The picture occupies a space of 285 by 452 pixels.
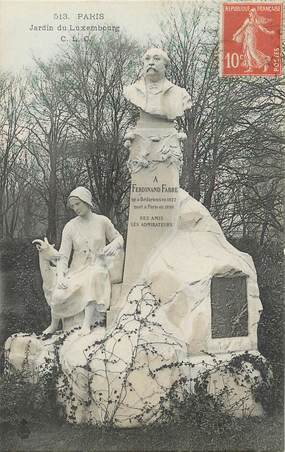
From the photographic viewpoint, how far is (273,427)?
23.7 ft

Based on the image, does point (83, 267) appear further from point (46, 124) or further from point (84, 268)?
point (46, 124)

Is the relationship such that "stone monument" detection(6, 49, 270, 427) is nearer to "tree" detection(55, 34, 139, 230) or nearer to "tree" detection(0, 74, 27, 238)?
"tree" detection(0, 74, 27, 238)

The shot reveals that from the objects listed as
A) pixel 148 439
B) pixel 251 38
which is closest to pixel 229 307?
pixel 148 439

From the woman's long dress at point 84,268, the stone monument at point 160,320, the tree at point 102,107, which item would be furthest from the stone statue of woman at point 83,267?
the tree at point 102,107

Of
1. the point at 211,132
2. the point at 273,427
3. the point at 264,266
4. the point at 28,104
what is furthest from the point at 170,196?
the point at 28,104

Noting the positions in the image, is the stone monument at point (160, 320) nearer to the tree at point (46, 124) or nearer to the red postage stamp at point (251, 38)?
the red postage stamp at point (251, 38)

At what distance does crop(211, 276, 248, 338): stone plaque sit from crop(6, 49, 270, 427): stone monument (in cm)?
1

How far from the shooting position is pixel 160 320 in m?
7.68

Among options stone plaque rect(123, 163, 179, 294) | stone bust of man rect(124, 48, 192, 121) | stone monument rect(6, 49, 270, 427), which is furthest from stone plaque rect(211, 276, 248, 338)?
stone bust of man rect(124, 48, 192, 121)

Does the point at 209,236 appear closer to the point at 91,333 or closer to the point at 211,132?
the point at 91,333

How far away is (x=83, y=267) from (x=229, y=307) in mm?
1931

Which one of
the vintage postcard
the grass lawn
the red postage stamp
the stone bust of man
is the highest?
the red postage stamp

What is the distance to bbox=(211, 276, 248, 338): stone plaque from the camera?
7.72 m

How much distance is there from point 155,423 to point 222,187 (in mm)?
7838
